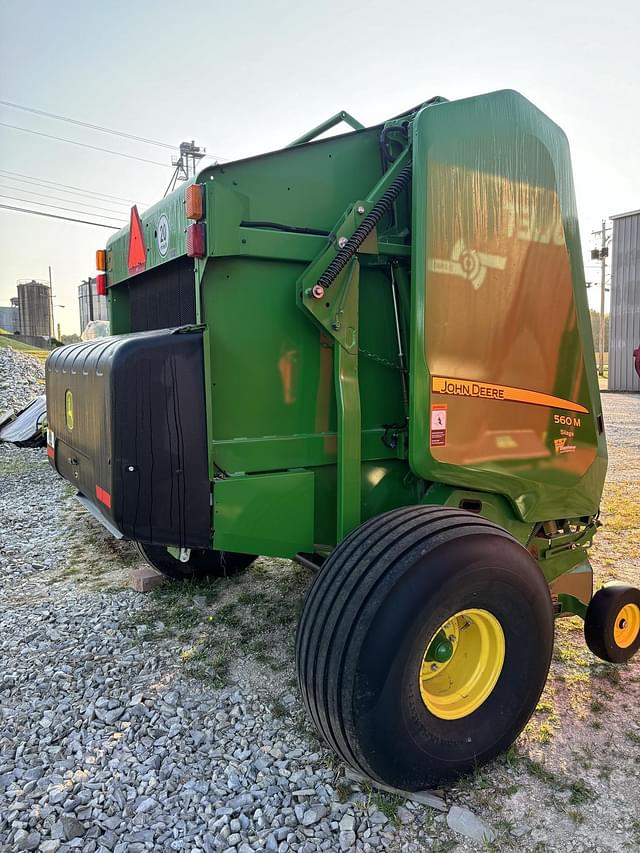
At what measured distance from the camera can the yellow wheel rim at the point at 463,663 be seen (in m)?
2.41

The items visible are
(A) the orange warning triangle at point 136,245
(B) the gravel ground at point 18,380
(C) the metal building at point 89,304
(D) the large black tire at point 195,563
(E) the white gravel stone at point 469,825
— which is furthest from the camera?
(C) the metal building at point 89,304

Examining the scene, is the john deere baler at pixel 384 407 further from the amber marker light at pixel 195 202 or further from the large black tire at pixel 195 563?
the large black tire at pixel 195 563

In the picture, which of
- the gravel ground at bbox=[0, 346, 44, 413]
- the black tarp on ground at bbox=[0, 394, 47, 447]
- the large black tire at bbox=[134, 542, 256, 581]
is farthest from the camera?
the gravel ground at bbox=[0, 346, 44, 413]

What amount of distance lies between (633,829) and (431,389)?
1.72 meters

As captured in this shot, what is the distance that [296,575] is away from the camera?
4426 mm

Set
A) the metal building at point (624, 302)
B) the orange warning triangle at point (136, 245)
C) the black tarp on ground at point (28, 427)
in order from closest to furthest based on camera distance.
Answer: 1. the orange warning triangle at point (136, 245)
2. the black tarp on ground at point (28, 427)
3. the metal building at point (624, 302)

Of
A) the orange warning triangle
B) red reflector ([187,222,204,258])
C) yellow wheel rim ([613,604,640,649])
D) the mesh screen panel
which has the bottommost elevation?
yellow wheel rim ([613,604,640,649])

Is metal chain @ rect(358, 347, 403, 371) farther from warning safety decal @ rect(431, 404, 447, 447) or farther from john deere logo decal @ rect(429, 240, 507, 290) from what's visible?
john deere logo decal @ rect(429, 240, 507, 290)

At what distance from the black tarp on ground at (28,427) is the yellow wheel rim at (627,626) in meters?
7.52

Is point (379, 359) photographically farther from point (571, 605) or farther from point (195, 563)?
point (195, 563)

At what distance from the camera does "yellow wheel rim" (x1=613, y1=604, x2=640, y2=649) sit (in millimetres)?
3121

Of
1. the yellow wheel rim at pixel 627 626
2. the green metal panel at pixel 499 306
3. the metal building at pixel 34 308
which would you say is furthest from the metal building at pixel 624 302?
the metal building at pixel 34 308

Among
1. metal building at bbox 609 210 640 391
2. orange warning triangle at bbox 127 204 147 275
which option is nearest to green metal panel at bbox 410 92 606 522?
orange warning triangle at bbox 127 204 147 275

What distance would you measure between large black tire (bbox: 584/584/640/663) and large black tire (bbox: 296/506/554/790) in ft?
2.24
